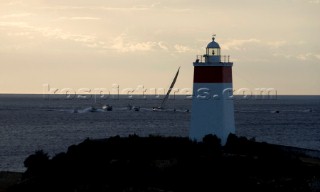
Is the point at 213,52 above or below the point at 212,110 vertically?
above

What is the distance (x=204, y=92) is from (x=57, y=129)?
213ft

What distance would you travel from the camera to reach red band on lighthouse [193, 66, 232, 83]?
33750 millimetres

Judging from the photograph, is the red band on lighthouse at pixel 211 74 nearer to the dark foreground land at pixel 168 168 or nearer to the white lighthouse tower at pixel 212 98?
the white lighthouse tower at pixel 212 98

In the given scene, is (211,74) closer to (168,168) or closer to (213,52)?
(213,52)

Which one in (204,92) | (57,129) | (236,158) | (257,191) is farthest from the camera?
(57,129)

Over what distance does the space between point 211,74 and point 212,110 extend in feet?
6.03

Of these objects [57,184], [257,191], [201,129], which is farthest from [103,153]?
[257,191]

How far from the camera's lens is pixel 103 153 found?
3167 cm

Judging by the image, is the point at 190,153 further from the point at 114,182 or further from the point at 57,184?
the point at 57,184

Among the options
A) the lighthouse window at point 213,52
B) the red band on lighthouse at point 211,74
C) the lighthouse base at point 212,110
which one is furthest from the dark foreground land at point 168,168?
the lighthouse window at point 213,52

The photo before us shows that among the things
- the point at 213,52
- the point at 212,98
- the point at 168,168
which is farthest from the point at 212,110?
the point at 168,168

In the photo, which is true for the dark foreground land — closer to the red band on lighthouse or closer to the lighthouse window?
the red band on lighthouse

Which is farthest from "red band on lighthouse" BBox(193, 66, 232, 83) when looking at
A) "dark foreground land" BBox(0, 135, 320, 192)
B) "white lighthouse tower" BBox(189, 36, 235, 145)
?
"dark foreground land" BBox(0, 135, 320, 192)

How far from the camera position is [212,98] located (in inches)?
1330
